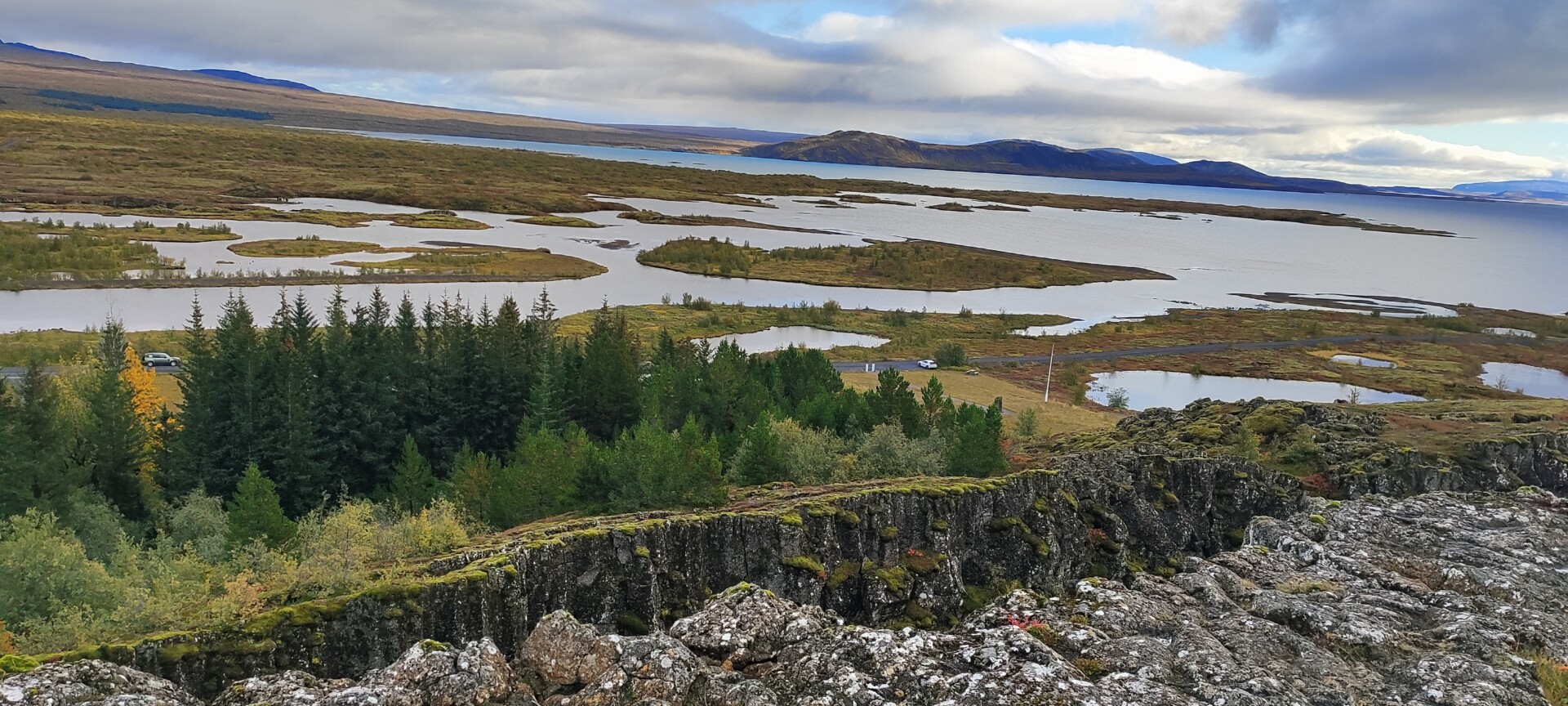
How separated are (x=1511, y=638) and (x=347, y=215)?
194m

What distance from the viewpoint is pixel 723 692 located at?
15133 millimetres

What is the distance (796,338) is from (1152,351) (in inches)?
1918

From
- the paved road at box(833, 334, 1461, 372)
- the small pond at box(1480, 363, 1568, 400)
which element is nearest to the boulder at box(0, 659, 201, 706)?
the paved road at box(833, 334, 1461, 372)

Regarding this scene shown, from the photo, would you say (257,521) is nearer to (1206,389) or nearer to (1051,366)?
(1051,366)

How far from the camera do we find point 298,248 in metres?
135

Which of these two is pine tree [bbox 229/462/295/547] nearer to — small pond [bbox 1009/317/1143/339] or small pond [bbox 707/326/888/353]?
small pond [bbox 707/326/888/353]

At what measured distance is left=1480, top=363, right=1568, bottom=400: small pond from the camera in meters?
104

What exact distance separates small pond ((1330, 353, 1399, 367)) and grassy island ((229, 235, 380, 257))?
5845 inches

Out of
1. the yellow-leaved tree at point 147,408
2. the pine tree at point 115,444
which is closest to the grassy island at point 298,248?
the yellow-leaved tree at point 147,408

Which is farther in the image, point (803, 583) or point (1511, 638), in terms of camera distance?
point (803, 583)

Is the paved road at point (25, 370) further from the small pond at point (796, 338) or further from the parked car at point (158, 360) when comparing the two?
the small pond at point (796, 338)

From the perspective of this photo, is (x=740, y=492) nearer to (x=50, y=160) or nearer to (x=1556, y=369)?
(x=1556, y=369)

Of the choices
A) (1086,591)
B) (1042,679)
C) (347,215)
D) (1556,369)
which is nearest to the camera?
(1042,679)

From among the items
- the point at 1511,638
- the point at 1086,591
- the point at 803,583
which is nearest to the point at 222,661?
the point at 803,583
